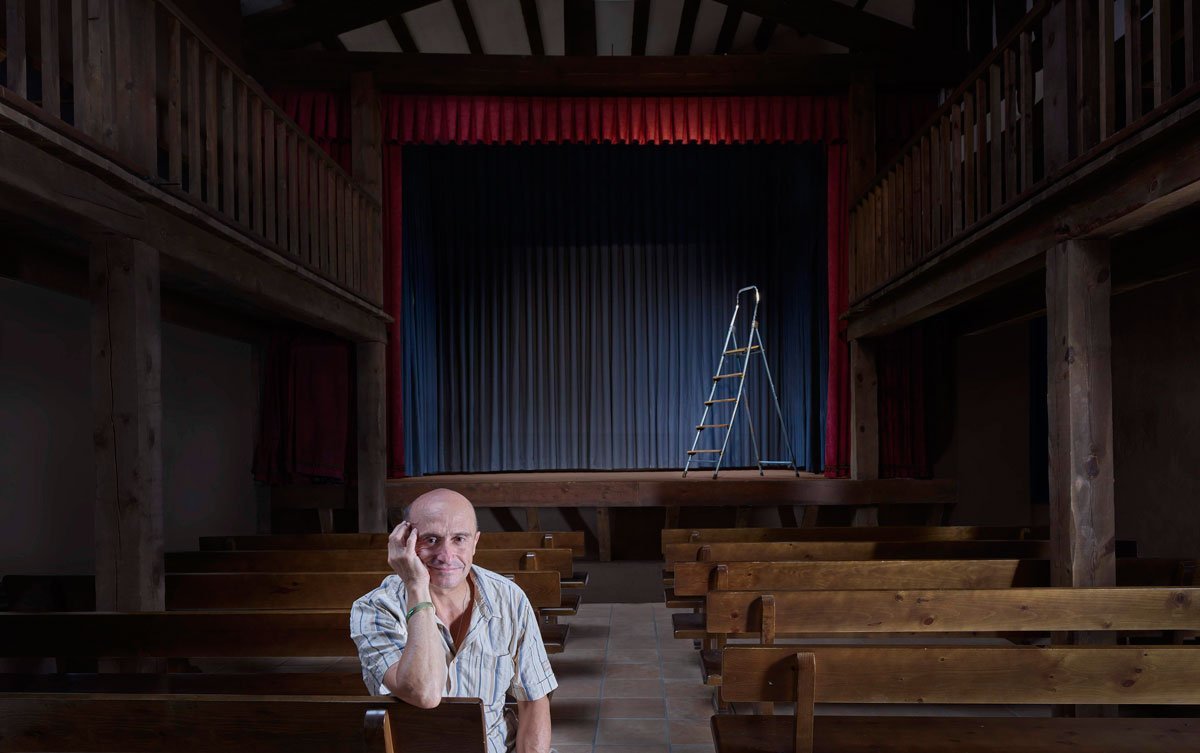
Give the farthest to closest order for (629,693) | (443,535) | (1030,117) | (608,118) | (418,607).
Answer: (608,118)
(629,693)
(1030,117)
(443,535)
(418,607)

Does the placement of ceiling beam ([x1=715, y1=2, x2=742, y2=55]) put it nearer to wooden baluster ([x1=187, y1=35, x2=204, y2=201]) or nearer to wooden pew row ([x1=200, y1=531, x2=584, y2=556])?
wooden baluster ([x1=187, y1=35, x2=204, y2=201])

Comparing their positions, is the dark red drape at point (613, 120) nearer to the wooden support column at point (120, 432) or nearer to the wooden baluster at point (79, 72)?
the wooden support column at point (120, 432)

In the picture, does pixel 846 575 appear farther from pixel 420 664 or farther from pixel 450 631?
pixel 420 664

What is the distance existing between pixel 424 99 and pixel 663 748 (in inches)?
226

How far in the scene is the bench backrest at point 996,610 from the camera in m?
2.88

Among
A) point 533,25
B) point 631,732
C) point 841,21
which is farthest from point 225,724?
point 533,25

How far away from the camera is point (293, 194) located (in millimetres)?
5332

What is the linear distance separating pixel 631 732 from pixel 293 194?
3.79m

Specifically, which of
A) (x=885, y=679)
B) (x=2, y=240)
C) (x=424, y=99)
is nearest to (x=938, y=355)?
(x=424, y=99)

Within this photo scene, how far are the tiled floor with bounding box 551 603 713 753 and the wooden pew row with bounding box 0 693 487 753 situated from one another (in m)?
1.90

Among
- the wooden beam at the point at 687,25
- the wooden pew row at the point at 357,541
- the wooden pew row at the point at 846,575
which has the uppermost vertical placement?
the wooden beam at the point at 687,25

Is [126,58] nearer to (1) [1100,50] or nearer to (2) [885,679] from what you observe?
(2) [885,679]

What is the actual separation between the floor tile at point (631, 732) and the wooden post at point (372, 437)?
366cm

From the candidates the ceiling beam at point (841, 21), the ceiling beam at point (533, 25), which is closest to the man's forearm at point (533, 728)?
the ceiling beam at point (841, 21)
